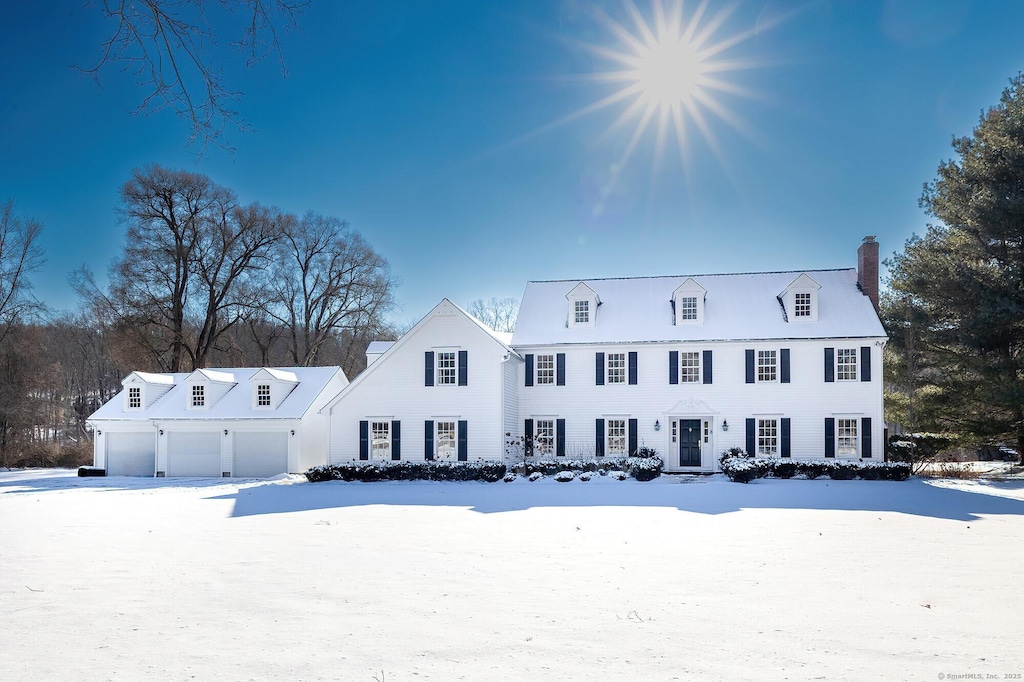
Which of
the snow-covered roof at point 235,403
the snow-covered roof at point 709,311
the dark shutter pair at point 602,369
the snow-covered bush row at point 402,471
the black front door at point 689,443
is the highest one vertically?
the snow-covered roof at point 709,311

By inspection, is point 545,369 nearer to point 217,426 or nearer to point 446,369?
point 446,369

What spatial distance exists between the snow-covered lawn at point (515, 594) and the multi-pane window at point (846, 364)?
33.4ft

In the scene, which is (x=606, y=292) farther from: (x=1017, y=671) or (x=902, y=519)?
(x=1017, y=671)

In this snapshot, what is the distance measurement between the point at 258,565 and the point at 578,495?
10848 mm

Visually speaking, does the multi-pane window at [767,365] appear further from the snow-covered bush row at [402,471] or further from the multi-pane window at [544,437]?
the snow-covered bush row at [402,471]

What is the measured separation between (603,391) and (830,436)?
27.2 feet

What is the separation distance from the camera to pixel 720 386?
25547mm

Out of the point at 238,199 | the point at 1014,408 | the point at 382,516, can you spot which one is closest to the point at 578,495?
the point at 382,516

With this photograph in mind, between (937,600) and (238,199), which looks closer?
(937,600)

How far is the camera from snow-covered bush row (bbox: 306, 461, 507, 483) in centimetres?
2362

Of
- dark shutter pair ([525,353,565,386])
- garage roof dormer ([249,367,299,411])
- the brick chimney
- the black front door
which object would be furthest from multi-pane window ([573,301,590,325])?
garage roof dormer ([249,367,299,411])

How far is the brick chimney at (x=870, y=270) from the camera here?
2672 centimetres

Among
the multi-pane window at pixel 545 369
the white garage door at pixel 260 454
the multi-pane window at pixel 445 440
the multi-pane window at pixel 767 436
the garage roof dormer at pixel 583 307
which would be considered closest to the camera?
the multi-pane window at pixel 767 436

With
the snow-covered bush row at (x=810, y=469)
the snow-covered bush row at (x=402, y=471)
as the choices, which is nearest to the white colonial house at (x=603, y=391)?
the snow-covered bush row at (x=402, y=471)
